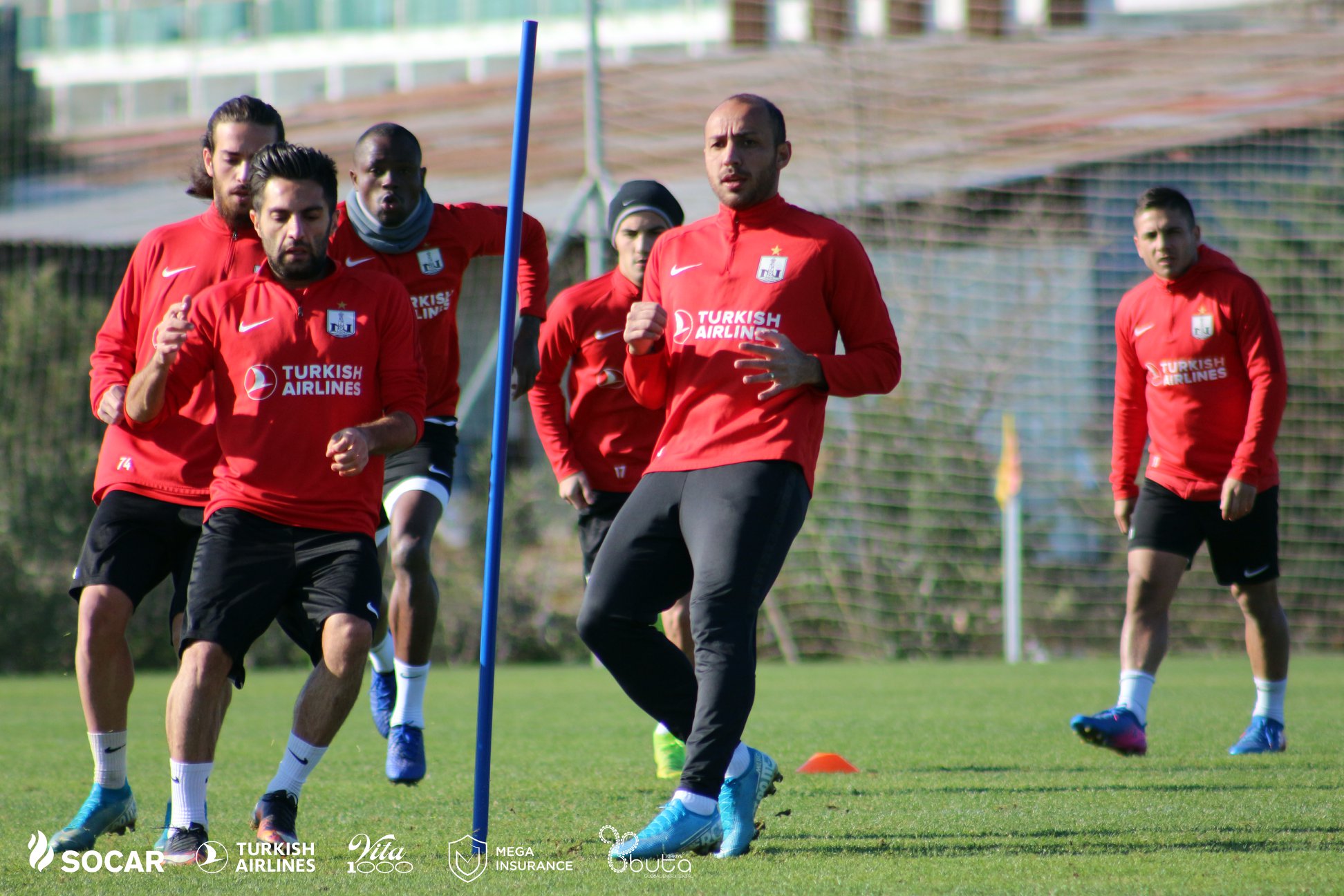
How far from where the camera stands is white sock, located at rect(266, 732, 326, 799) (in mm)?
4324

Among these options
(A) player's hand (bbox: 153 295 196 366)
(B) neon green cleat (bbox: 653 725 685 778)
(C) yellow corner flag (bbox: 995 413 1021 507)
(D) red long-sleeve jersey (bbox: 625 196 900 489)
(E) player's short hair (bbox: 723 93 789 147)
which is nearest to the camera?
(A) player's hand (bbox: 153 295 196 366)

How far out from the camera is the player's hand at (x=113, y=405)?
449cm

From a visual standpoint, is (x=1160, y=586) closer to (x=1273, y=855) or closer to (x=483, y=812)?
(x=1273, y=855)

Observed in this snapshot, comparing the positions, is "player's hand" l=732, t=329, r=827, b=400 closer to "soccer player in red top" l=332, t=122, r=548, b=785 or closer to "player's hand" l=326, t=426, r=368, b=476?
"player's hand" l=326, t=426, r=368, b=476

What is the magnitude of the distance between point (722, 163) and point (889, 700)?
555cm

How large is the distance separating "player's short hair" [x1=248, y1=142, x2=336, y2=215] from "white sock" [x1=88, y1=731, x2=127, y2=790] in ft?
5.67

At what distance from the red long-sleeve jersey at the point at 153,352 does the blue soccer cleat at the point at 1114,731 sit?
3.73 metres

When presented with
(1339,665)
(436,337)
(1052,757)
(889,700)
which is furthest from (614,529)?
(1339,665)

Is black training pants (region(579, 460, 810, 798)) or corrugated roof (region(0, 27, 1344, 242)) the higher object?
corrugated roof (region(0, 27, 1344, 242))

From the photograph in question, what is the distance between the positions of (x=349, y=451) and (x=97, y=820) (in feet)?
4.89

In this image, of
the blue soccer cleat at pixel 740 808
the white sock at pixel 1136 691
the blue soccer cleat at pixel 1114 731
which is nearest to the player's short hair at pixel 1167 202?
the white sock at pixel 1136 691

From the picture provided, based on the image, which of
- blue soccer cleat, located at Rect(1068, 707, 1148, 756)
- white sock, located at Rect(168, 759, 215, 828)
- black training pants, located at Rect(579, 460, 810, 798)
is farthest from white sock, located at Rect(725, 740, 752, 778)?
blue soccer cleat, located at Rect(1068, 707, 1148, 756)

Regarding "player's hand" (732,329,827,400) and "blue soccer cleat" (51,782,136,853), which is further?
"blue soccer cleat" (51,782,136,853)

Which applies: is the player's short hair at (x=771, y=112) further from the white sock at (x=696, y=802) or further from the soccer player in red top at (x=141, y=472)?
the white sock at (x=696, y=802)
